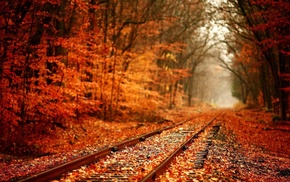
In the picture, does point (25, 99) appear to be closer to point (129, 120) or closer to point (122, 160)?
point (122, 160)

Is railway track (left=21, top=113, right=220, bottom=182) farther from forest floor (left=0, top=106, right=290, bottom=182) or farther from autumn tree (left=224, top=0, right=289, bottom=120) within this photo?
autumn tree (left=224, top=0, right=289, bottom=120)

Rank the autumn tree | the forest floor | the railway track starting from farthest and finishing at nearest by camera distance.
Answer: the autumn tree → the forest floor → the railway track

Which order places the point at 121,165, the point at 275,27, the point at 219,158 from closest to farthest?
1. the point at 121,165
2. the point at 219,158
3. the point at 275,27

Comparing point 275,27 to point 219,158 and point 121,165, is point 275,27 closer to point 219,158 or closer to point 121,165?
point 219,158

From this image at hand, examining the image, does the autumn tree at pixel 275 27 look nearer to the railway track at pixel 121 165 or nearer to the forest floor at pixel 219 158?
the forest floor at pixel 219 158

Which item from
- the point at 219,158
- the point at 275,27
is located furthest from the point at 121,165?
the point at 275,27

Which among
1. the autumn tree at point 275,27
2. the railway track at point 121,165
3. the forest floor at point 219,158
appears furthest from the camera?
the autumn tree at point 275,27

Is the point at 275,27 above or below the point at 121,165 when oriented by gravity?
above

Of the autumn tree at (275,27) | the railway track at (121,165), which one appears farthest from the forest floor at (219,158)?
the autumn tree at (275,27)

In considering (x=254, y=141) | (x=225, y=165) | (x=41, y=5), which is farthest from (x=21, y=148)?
(x=254, y=141)

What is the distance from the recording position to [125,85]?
2559cm

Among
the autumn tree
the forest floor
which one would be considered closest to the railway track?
the forest floor

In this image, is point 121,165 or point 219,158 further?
point 219,158

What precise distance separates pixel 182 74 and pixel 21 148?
3288 cm
